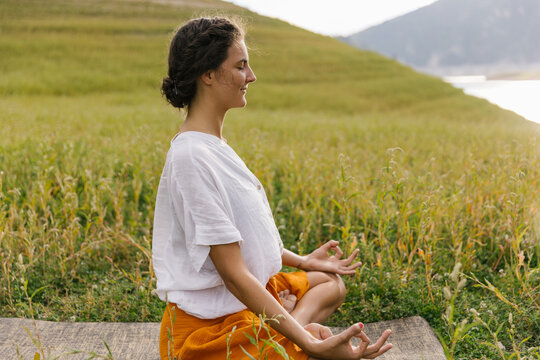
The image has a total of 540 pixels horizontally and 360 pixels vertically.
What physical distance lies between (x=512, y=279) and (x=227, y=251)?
2.21m

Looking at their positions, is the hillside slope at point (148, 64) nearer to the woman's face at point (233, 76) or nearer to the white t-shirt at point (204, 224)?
the woman's face at point (233, 76)

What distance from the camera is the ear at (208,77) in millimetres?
2055

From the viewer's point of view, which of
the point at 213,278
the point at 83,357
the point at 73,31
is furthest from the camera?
the point at 73,31

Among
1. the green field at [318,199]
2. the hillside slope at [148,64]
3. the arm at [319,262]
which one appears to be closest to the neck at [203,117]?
the green field at [318,199]

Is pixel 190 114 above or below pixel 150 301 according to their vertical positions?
above

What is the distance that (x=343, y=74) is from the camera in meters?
25.5

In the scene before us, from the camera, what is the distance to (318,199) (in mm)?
4211

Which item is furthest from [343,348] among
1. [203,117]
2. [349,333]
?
[203,117]

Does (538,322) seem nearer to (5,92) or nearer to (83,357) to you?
(83,357)

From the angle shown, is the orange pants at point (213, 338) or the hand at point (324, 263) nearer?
the orange pants at point (213, 338)

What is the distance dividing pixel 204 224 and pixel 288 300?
81 cm

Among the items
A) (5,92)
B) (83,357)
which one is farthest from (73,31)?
(83,357)

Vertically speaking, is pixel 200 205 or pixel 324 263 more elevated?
pixel 200 205

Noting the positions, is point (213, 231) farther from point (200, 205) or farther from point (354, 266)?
point (354, 266)
